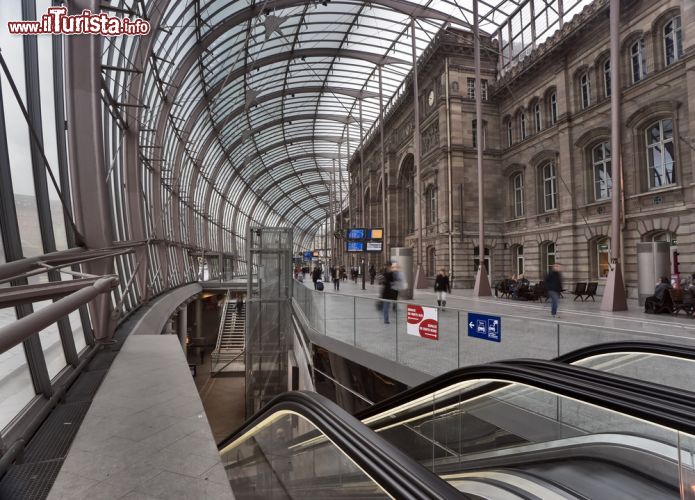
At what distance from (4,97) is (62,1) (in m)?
3.58

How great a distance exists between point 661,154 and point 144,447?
22.1 meters

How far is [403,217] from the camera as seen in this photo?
42.4 metres

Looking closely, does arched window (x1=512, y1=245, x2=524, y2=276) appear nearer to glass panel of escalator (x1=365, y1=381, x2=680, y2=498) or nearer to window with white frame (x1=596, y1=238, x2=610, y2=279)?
window with white frame (x1=596, y1=238, x2=610, y2=279)

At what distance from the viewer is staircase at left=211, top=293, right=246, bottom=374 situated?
28625 millimetres

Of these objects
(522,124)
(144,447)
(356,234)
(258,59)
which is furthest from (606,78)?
Result: (144,447)

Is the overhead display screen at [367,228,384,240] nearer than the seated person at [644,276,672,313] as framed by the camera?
No

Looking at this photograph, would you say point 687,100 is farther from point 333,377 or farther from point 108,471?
point 108,471

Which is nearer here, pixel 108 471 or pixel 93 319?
pixel 108 471

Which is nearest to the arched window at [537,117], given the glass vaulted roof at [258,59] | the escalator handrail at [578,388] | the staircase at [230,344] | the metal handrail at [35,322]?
the glass vaulted roof at [258,59]

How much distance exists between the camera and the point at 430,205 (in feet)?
113

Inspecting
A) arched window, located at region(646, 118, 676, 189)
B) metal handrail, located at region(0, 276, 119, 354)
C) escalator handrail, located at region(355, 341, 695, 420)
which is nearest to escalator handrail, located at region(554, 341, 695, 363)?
escalator handrail, located at region(355, 341, 695, 420)

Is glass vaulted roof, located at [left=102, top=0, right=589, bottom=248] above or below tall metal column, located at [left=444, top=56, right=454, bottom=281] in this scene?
above

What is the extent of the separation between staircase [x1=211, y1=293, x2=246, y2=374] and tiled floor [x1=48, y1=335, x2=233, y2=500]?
2263 centimetres

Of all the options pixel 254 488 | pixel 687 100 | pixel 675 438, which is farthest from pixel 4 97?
pixel 687 100
